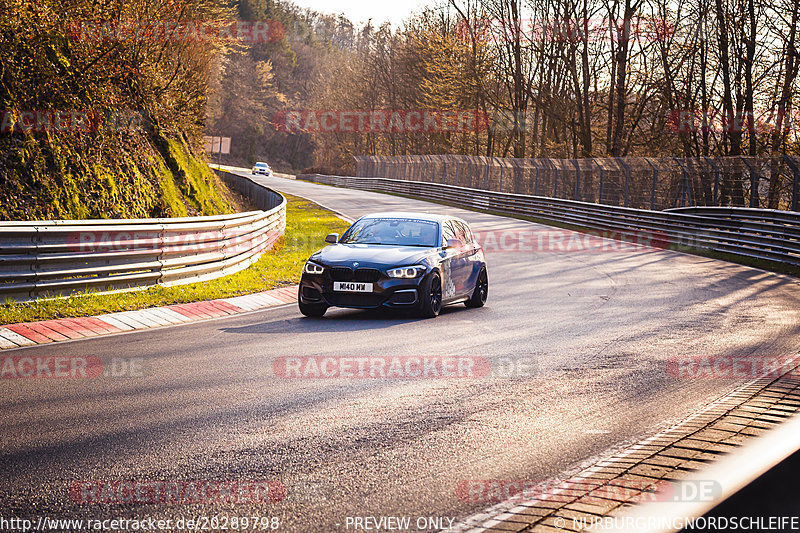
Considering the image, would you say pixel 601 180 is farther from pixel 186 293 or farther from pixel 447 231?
pixel 186 293

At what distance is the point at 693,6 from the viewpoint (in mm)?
35594

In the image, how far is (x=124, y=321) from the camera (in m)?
10.4

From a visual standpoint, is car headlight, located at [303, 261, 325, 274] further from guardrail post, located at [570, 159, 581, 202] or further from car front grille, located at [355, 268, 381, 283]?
guardrail post, located at [570, 159, 581, 202]

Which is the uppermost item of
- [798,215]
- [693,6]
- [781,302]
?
[693,6]

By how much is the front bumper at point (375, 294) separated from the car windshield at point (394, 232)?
1310 mm

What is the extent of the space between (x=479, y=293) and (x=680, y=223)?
17.5m

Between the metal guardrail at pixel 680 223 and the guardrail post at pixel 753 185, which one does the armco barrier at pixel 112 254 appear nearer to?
the metal guardrail at pixel 680 223

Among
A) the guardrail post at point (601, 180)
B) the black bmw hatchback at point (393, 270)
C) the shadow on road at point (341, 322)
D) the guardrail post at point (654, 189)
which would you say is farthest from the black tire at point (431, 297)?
the guardrail post at point (601, 180)

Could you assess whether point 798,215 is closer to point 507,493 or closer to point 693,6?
point 693,6

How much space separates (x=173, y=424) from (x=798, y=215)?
2005 cm


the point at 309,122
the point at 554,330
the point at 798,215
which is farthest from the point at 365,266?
the point at 309,122

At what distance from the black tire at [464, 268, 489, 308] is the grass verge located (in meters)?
3.64

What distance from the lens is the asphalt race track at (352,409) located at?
454 centimetres

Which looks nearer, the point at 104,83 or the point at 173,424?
the point at 173,424
